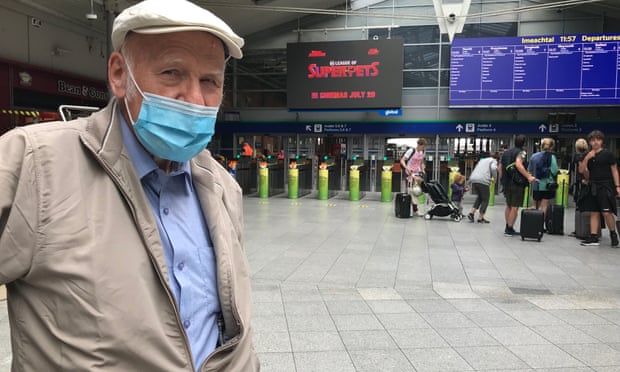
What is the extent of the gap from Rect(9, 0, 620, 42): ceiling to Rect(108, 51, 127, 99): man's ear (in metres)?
9.93

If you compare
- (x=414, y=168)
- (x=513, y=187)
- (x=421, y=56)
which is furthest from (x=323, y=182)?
(x=513, y=187)

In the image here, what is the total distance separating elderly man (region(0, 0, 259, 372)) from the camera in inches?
40.2

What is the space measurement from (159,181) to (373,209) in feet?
39.0

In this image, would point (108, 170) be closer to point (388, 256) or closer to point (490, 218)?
point (388, 256)

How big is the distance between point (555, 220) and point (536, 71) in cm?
777

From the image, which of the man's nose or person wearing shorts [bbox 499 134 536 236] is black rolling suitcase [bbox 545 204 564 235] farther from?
the man's nose

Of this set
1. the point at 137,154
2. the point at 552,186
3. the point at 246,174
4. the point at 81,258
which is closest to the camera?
the point at 81,258

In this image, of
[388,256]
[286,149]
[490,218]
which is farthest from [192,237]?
[286,149]

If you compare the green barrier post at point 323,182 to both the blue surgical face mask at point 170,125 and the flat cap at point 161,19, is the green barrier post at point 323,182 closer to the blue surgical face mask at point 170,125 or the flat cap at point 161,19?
the blue surgical face mask at point 170,125

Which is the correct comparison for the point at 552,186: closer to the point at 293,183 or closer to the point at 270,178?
the point at 293,183

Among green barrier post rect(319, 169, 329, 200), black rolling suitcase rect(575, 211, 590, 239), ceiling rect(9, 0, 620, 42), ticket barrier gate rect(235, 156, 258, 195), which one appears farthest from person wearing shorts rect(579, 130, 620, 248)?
ticket barrier gate rect(235, 156, 258, 195)

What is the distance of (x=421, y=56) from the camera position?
1719cm

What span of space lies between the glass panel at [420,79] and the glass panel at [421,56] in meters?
0.22

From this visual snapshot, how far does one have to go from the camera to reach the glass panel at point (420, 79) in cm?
1712
